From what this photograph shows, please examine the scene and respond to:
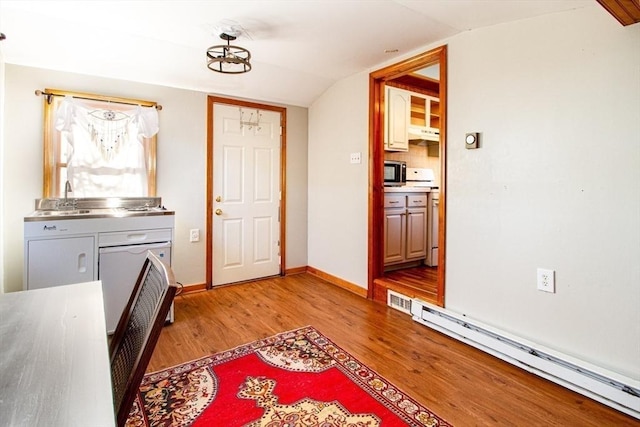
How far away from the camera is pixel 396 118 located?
3.88 m

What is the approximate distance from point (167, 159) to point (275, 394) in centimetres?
253

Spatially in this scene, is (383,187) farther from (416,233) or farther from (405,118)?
(416,233)

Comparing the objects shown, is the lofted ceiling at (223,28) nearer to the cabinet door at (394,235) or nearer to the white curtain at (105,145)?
the white curtain at (105,145)

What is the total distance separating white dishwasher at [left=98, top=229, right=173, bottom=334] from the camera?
2.61 metres

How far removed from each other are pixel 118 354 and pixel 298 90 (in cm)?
336

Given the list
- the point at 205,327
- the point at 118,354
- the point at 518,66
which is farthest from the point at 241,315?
the point at 518,66

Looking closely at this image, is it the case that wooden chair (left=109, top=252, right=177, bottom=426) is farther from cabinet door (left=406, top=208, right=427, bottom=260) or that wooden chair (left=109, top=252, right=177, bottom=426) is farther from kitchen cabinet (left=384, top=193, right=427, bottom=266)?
cabinet door (left=406, top=208, right=427, bottom=260)

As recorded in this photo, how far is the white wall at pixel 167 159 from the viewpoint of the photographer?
2.82 meters

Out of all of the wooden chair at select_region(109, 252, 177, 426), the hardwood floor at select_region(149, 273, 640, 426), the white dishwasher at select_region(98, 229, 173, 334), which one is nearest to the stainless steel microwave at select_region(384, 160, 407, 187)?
the hardwood floor at select_region(149, 273, 640, 426)

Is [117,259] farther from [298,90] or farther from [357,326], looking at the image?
[298,90]

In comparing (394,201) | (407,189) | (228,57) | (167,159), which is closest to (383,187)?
(394,201)

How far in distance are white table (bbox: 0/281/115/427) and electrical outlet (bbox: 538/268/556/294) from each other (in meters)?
2.32

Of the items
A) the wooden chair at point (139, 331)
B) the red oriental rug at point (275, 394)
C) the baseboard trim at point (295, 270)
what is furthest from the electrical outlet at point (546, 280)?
the baseboard trim at point (295, 270)

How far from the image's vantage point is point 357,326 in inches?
112
